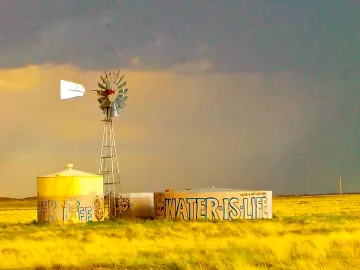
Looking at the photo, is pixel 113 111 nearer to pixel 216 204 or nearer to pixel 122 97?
pixel 122 97

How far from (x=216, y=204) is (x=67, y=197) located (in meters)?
10.8

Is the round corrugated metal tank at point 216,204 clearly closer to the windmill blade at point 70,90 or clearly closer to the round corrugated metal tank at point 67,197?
the round corrugated metal tank at point 67,197

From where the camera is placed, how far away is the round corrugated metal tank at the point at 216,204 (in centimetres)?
4781

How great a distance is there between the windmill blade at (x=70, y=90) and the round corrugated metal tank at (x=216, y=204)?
10.7 meters

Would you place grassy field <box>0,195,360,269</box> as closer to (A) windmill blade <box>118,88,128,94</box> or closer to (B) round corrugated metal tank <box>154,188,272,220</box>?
(B) round corrugated metal tank <box>154,188,272,220</box>

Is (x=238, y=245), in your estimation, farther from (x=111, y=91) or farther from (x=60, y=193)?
(x=111, y=91)

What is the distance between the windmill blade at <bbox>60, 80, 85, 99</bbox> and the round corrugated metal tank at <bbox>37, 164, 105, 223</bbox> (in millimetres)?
5917

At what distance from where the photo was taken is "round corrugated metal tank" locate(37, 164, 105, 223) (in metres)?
49.7

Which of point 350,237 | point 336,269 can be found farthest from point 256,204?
point 336,269

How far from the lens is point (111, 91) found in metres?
54.2

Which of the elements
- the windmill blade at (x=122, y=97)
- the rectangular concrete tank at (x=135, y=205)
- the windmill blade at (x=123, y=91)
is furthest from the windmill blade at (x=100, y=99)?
the rectangular concrete tank at (x=135, y=205)

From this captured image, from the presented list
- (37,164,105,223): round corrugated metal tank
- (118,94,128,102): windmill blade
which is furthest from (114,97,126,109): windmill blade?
(37,164,105,223): round corrugated metal tank

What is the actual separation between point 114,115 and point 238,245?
27.8 meters

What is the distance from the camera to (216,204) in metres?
47.8
